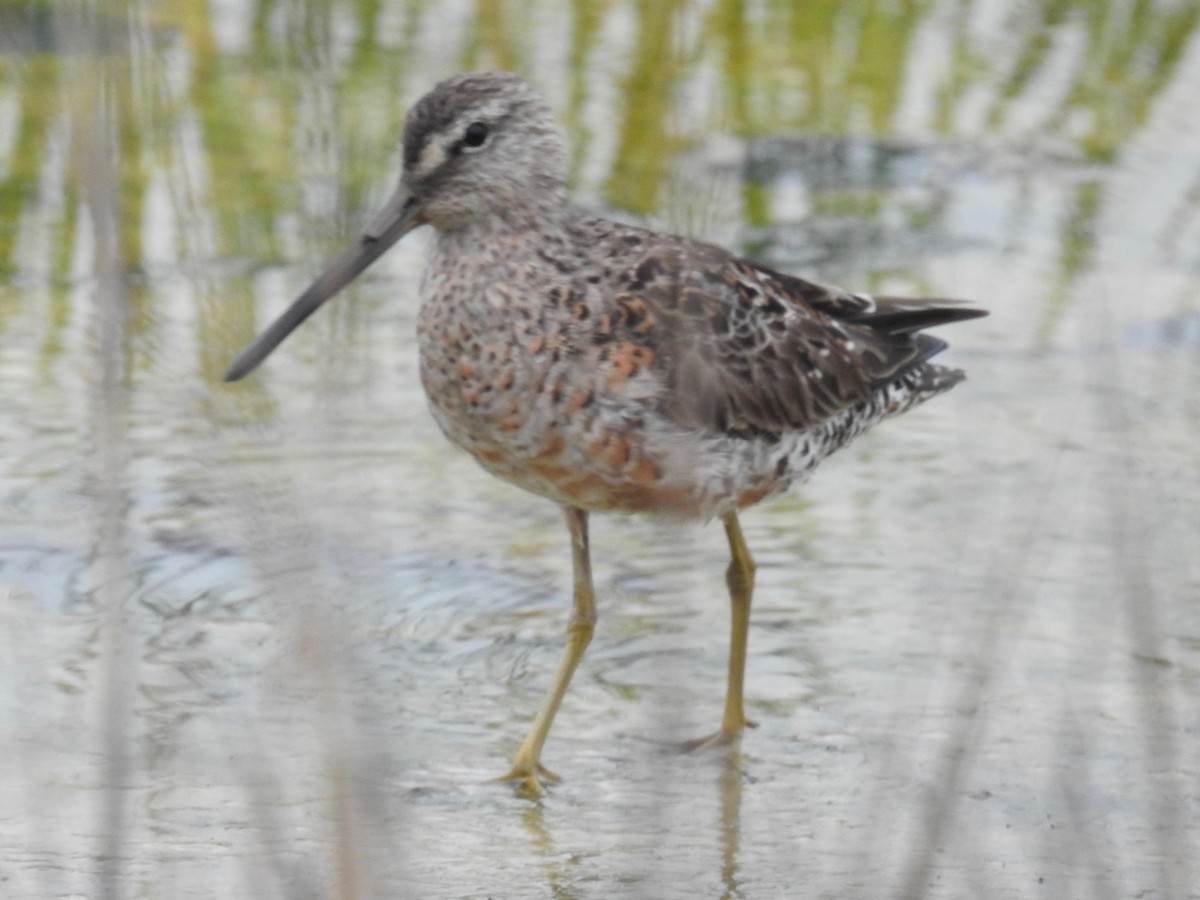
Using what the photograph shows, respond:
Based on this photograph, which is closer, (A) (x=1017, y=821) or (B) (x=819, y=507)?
(A) (x=1017, y=821)

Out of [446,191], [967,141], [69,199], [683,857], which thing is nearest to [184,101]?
[69,199]

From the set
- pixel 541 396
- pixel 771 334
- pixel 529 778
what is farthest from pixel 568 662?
pixel 771 334

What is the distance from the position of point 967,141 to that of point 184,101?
270 cm

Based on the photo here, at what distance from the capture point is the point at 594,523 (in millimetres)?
5465

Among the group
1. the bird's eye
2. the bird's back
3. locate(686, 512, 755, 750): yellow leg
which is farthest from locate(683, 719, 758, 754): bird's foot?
the bird's eye

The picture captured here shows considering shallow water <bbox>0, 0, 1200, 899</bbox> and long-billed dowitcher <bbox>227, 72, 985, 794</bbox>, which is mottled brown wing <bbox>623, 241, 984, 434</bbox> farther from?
shallow water <bbox>0, 0, 1200, 899</bbox>

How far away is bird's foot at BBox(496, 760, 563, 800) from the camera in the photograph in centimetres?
417

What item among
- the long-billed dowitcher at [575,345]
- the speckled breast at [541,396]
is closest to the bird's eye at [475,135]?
the long-billed dowitcher at [575,345]

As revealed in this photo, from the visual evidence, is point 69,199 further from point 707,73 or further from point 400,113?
point 707,73

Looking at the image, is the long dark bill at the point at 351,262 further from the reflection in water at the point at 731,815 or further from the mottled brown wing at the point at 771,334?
the reflection in water at the point at 731,815

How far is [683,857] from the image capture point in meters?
3.91

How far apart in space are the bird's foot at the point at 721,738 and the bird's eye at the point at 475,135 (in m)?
1.24

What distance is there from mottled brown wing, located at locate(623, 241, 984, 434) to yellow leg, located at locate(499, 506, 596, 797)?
37cm

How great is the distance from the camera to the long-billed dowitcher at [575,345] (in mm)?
4102
